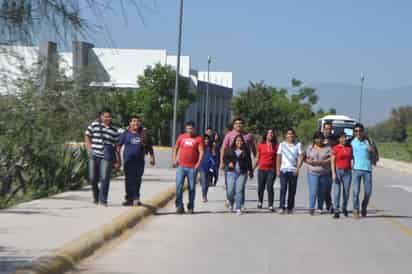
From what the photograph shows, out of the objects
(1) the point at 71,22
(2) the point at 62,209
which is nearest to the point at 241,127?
(2) the point at 62,209

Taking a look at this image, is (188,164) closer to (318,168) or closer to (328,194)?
(318,168)

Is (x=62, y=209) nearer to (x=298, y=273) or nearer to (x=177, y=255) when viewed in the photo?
(x=177, y=255)

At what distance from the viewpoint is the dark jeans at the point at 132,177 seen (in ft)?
55.9

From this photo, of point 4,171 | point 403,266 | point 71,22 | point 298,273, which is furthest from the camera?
point 4,171

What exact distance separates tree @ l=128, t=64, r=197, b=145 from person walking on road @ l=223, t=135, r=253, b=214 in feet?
167

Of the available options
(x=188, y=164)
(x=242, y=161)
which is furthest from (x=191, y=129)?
(x=242, y=161)

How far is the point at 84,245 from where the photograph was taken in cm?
1143

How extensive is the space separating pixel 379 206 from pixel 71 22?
14581 millimetres

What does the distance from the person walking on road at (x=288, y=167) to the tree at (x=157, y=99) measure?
50388 mm

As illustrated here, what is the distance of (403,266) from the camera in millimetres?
11367

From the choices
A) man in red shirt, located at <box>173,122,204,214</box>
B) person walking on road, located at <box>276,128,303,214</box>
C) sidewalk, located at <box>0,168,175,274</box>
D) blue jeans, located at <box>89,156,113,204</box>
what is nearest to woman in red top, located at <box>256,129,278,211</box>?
person walking on road, located at <box>276,128,303,214</box>

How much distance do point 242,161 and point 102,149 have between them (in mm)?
3006

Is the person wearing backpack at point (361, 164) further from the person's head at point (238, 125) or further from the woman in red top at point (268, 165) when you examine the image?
the person's head at point (238, 125)

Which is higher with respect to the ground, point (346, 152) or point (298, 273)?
point (346, 152)
